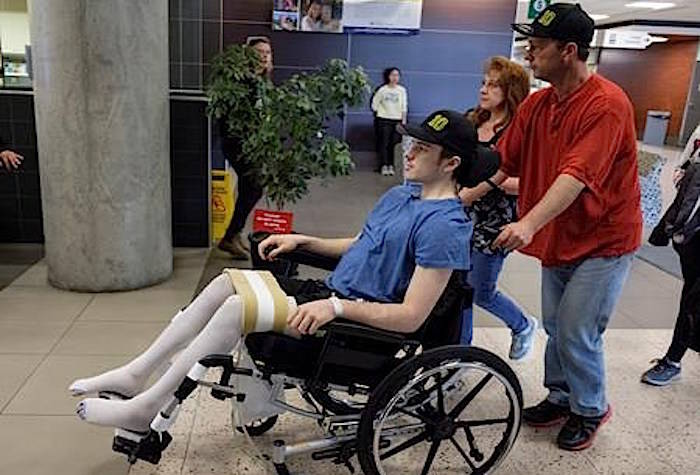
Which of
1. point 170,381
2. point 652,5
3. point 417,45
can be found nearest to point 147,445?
point 170,381

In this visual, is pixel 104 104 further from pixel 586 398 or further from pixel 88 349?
pixel 586 398

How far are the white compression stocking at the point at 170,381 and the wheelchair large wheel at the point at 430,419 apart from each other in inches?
16.2

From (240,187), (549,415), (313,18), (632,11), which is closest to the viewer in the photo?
(549,415)

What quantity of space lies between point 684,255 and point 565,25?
4.35 feet

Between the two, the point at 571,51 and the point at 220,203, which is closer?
the point at 571,51

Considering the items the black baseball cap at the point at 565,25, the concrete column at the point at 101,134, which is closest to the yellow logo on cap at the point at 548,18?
the black baseball cap at the point at 565,25

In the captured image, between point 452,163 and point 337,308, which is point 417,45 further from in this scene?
point 337,308

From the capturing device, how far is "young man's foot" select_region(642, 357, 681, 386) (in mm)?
2725

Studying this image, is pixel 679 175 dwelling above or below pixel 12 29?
below

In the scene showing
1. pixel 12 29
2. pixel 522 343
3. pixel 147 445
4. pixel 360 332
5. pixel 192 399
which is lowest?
pixel 192 399

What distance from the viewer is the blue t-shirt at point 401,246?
1720 mm

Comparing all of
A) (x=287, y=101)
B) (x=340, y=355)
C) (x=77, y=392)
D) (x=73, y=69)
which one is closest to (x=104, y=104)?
(x=73, y=69)

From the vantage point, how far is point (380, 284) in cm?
185

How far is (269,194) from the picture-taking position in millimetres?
3734
